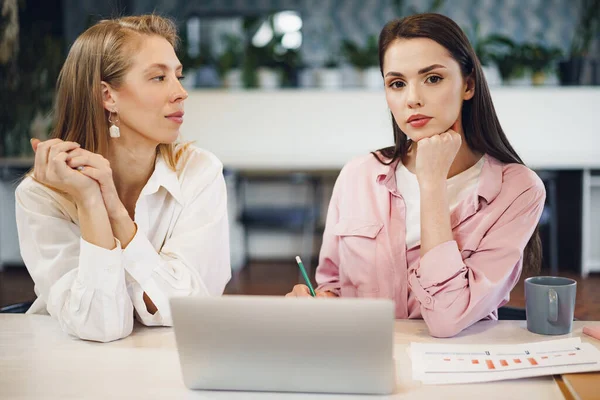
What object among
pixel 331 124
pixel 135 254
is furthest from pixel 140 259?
pixel 331 124

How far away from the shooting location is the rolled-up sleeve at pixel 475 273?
4.04 feet

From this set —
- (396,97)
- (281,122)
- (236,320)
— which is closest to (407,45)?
(396,97)

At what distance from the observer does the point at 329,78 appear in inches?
189

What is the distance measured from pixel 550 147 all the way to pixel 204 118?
2.52 metres

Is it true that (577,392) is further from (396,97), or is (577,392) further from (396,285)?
(396,97)

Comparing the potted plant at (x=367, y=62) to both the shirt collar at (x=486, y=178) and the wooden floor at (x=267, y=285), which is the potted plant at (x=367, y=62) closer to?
the wooden floor at (x=267, y=285)

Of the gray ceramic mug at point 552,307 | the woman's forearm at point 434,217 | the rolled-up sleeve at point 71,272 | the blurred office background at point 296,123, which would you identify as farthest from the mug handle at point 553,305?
the blurred office background at point 296,123

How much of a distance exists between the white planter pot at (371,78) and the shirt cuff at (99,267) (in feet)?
12.1

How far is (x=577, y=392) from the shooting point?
3.05 feet

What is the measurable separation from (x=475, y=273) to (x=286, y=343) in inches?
21.5

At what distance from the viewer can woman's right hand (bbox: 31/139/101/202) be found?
125 centimetres

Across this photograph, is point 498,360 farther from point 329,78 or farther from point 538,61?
point 538,61

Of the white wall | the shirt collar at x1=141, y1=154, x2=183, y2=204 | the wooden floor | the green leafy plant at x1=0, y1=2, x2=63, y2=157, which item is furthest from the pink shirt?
the green leafy plant at x1=0, y1=2, x2=63, y2=157

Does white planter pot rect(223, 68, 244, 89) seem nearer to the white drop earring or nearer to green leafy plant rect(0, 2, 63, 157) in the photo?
green leafy plant rect(0, 2, 63, 157)
